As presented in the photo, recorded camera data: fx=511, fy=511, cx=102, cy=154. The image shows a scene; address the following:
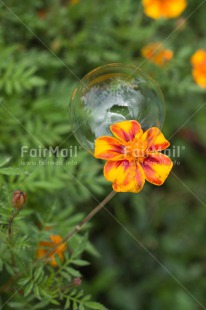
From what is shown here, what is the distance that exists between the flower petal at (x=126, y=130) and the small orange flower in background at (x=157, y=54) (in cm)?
114

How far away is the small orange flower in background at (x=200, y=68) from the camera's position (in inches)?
88.4

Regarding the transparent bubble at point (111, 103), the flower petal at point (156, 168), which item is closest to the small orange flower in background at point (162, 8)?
the transparent bubble at point (111, 103)

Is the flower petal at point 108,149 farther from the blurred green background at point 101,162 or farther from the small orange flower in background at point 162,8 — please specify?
the small orange flower in background at point 162,8

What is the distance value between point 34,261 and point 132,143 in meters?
0.44

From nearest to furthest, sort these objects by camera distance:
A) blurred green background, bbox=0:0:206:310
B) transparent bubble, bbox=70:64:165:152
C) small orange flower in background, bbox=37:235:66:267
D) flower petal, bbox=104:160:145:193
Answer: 1. flower petal, bbox=104:160:145:193
2. transparent bubble, bbox=70:64:165:152
3. small orange flower in background, bbox=37:235:66:267
4. blurred green background, bbox=0:0:206:310

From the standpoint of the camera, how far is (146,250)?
2.28 metres

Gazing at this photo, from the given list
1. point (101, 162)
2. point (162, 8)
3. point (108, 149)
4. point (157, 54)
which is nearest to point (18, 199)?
point (108, 149)

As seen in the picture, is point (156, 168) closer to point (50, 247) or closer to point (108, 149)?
point (108, 149)

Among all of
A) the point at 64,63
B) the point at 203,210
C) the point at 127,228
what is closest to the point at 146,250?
the point at 127,228

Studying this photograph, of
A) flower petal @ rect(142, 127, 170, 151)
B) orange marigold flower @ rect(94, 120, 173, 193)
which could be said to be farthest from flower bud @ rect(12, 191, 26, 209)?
flower petal @ rect(142, 127, 170, 151)

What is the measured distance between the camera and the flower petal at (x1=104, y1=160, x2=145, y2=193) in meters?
1.08

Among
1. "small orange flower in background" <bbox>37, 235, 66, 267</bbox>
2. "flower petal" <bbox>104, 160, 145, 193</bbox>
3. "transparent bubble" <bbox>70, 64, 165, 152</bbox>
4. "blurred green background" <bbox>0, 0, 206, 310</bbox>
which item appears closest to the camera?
"flower petal" <bbox>104, 160, 145, 193</bbox>

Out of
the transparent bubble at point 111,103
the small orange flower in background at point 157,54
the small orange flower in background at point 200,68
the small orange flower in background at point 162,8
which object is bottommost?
the transparent bubble at point 111,103

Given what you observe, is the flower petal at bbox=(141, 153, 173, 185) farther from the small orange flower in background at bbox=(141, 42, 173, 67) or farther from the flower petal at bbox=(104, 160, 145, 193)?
the small orange flower in background at bbox=(141, 42, 173, 67)
